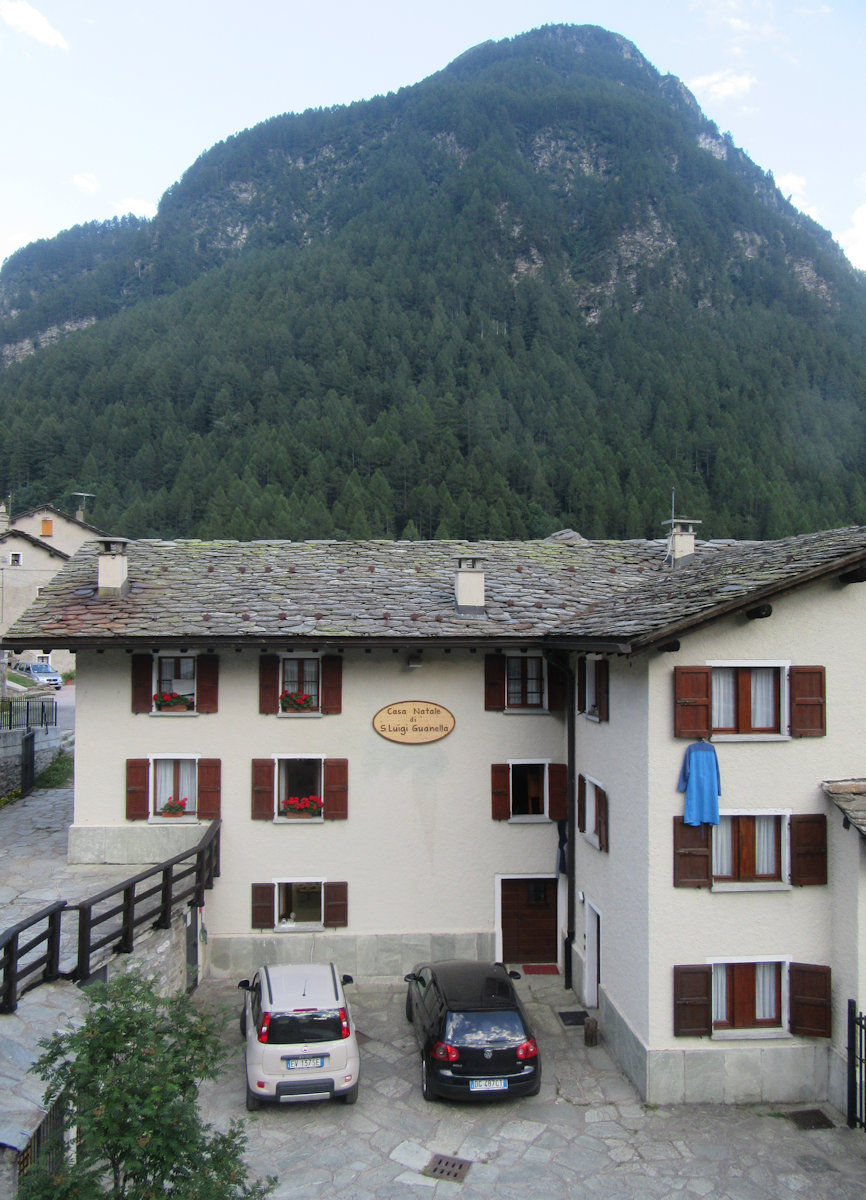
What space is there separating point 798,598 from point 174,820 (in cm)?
1242

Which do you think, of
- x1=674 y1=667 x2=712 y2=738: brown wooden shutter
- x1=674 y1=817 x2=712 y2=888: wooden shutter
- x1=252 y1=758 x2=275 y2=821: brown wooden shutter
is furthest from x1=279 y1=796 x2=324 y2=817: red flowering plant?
x1=674 y1=667 x2=712 y2=738: brown wooden shutter

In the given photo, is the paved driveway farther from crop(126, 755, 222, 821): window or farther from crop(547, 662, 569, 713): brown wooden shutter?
crop(547, 662, 569, 713): brown wooden shutter

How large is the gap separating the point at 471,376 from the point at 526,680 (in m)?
110

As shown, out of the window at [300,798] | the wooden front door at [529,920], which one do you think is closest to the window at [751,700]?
the wooden front door at [529,920]

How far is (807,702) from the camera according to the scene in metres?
12.5

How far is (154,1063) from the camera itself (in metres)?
6.88

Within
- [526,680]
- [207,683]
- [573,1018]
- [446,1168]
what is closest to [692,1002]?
[573,1018]

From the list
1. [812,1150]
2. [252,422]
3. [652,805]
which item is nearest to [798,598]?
[652,805]

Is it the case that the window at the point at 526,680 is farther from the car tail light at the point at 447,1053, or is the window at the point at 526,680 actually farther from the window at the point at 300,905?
the car tail light at the point at 447,1053

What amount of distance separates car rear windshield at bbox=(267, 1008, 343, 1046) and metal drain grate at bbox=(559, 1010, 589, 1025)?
201 inches

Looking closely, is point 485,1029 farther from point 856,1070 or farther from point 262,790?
point 262,790

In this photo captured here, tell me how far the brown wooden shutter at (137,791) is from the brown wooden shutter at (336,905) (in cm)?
401

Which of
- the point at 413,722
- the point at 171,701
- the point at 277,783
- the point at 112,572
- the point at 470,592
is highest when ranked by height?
the point at 112,572

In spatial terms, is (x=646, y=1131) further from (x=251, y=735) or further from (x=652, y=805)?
(x=251, y=735)
